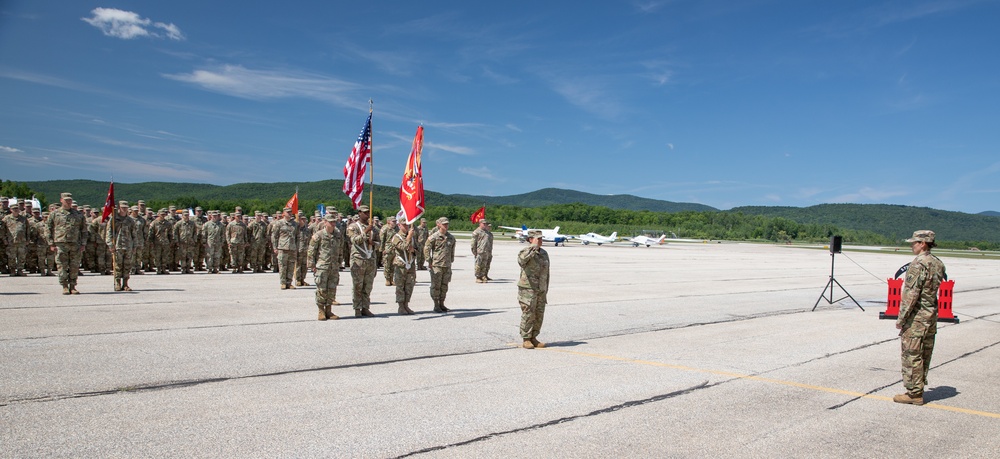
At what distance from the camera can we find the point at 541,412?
5.93 m

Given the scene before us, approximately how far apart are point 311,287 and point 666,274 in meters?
15.0

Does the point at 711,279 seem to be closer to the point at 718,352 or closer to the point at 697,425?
the point at 718,352

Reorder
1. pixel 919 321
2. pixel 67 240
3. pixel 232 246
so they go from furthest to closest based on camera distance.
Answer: pixel 232 246 → pixel 67 240 → pixel 919 321

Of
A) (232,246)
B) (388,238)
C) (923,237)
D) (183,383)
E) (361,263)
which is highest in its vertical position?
(923,237)

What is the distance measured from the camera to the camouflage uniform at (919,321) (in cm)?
673

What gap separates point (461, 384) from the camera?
690 centimetres

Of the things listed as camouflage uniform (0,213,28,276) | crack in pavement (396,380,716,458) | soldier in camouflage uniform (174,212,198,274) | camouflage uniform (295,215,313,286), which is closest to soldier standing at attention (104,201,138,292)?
camouflage uniform (295,215,313,286)

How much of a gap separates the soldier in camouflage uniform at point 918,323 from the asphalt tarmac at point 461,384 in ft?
→ 0.84

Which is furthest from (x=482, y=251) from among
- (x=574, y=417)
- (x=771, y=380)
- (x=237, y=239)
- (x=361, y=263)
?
(x=574, y=417)

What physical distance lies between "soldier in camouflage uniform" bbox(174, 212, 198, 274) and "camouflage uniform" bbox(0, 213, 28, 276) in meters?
3.86

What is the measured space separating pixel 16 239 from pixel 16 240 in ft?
0.11

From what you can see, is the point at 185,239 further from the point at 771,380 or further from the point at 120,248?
the point at 771,380

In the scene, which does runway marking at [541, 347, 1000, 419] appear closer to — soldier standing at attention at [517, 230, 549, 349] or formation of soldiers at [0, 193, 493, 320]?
soldier standing at attention at [517, 230, 549, 349]

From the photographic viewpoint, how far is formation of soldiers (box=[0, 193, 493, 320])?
11.5m
